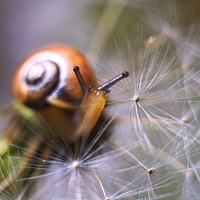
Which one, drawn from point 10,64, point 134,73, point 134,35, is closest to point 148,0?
point 134,35

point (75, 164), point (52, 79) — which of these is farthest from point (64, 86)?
point (75, 164)

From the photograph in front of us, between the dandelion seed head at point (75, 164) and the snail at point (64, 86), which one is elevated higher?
the snail at point (64, 86)

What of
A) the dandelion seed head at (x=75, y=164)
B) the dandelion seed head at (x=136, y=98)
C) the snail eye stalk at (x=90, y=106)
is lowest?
the dandelion seed head at (x=75, y=164)

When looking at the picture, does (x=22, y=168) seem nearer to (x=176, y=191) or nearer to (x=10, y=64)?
(x=176, y=191)

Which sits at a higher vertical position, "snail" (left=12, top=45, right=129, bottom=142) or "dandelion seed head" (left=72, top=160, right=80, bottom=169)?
"snail" (left=12, top=45, right=129, bottom=142)

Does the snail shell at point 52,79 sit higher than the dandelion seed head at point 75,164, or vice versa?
the snail shell at point 52,79

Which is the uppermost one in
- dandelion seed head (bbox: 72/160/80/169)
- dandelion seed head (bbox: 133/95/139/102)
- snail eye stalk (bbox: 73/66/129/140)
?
dandelion seed head (bbox: 133/95/139/102)
